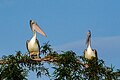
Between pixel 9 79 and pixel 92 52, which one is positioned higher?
pixel 92 52

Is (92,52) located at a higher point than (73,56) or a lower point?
higher

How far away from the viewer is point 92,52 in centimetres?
2261

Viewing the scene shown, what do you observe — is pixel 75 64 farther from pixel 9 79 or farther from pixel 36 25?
pixel 36 25

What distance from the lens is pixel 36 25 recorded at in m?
22.7

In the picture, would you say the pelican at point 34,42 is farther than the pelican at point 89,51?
No

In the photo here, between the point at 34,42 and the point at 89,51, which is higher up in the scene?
the point at 34,42

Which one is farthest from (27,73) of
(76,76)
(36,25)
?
(36,25)

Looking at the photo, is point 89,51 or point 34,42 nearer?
point 34,42

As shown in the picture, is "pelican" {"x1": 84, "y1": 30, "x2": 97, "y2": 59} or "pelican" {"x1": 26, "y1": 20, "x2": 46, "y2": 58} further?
"pelican" {"x1": 84, "y1": 30, "x2": 97, "y2": 59}

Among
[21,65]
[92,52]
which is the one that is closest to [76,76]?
[21,65]

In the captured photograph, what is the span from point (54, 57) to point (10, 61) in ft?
4.80

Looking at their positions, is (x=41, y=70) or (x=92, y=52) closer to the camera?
(x=41, y=70)

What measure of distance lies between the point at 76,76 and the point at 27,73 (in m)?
1.57

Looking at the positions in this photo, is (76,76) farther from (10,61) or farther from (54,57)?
(10,61)
